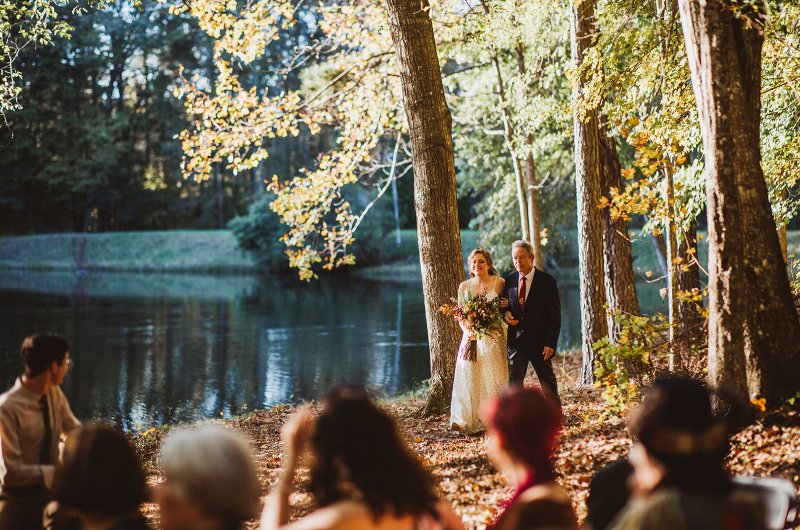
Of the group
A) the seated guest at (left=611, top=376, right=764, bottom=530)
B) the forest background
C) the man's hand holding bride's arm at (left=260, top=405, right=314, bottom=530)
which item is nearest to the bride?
the forest background

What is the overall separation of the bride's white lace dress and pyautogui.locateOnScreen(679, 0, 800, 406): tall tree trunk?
276cm

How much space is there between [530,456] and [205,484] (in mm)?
1066

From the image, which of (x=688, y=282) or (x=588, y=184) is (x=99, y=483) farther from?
(x=688, y=282)

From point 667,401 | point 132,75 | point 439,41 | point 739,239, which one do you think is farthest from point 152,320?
point 132,75

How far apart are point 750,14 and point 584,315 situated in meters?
5.92

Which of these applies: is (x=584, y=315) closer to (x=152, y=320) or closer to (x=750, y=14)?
(x=750, y=14)

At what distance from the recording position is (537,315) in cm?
791

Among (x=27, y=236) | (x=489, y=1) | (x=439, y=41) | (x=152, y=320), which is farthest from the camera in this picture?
(x=27, y=236)

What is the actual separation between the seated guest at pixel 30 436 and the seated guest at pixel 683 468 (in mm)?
2527

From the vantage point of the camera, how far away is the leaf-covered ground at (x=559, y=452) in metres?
5.12

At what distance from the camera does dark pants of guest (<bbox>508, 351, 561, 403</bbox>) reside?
7.85 meters

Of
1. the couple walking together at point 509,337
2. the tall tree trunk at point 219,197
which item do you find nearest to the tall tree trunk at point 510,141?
the couple walking together at point 509,337

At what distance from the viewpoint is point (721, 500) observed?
98.1 inches

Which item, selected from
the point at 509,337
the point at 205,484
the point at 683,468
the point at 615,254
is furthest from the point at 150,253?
the point at 683,468
